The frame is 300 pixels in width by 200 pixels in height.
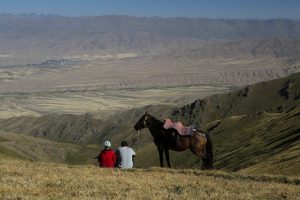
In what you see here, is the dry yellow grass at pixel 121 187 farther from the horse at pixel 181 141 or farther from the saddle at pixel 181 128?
the saddle at pixel 181 128

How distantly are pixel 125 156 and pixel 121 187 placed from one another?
8.24 metres

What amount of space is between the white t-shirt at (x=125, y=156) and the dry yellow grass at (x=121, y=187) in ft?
9.06

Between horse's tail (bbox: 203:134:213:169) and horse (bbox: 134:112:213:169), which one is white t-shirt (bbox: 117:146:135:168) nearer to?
horse (bbox: 134:112:213:169)

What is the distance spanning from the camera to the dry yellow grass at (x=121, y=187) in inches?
645

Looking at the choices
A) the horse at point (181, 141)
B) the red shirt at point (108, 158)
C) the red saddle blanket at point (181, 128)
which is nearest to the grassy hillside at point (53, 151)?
the horse at point (181, 141)

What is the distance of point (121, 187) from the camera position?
Answer: 18.3m

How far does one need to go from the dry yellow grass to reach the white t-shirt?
2.76 m

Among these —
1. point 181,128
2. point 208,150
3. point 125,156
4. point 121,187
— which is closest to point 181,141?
point 181,128

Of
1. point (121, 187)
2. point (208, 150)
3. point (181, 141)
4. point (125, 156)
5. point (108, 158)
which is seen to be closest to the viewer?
point (121, 187)

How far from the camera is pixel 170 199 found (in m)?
15.9

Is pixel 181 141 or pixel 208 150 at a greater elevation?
pixel 181 141

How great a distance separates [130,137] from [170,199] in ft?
558

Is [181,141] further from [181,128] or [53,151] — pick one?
[53,151]

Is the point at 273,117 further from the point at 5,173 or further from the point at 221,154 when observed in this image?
the point at 5,173
